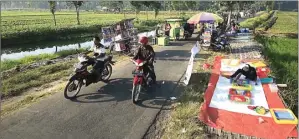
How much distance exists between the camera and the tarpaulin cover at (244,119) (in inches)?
208

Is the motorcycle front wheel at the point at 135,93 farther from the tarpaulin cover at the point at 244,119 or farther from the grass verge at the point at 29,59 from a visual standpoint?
the grass verge at the point at 29,59

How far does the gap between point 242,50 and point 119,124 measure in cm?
1089

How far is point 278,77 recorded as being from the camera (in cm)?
959

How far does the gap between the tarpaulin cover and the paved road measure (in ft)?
4.11

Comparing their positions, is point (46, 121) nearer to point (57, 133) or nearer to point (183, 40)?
point (57, 133)

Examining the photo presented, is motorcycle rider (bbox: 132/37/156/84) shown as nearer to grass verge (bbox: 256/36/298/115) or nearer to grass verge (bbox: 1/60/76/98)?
grass verge (bbox: 1/60/76/98)

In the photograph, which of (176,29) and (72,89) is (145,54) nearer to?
(72,89)

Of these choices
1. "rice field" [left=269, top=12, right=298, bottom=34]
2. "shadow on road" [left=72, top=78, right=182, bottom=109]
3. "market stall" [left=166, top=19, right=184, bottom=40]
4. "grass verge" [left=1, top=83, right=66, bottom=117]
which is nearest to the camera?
"grass verge" [left=1, top=83, right=66, bottom=117]

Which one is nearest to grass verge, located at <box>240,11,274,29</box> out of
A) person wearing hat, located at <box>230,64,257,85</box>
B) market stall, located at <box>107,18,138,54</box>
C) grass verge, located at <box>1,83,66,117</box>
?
market stall, located at <box>107,18,138,54</box>

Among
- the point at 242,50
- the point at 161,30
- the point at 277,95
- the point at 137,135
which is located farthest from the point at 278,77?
the point at 161,30

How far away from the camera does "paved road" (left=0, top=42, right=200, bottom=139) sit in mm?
5242

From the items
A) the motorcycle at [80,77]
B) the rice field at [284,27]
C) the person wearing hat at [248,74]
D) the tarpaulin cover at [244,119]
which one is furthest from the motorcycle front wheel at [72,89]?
the rice field at [284,27]

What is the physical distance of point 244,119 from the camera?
5.82 metres

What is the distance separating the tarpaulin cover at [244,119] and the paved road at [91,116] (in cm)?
125
